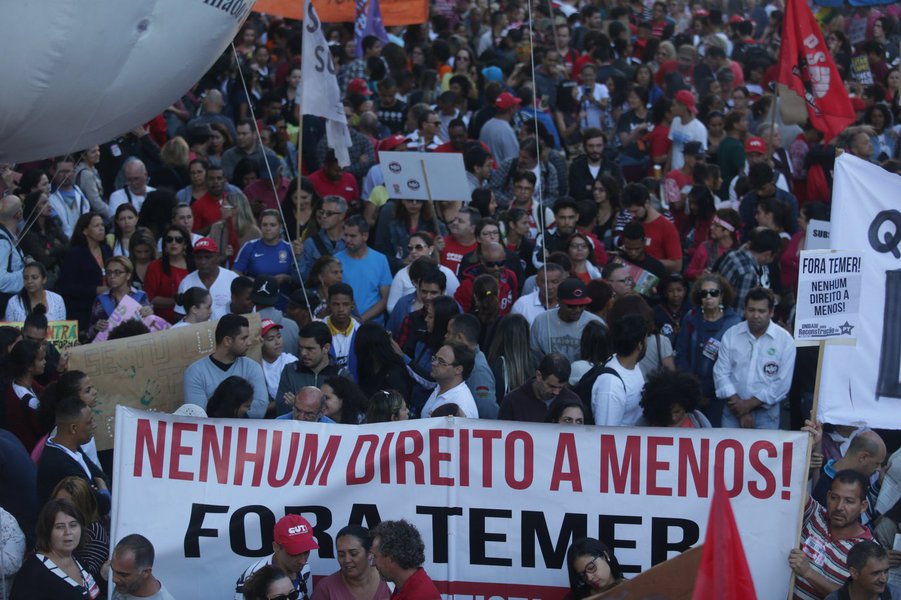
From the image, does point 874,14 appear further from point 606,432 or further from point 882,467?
point 606,432

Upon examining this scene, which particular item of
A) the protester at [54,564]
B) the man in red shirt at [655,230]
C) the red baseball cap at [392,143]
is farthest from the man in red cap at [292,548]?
the red baseball cap at [392,143]

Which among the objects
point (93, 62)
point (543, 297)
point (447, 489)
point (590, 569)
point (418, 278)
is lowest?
point (590, 569)

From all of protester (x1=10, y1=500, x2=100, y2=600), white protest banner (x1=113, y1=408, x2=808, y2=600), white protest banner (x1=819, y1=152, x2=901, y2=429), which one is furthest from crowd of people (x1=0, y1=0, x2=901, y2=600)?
white protest banner (x1=819, y1=152, x2=901, y2=429)

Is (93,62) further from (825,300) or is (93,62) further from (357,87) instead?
(357,87)

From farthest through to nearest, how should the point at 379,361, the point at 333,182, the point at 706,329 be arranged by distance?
1. the point at 333,182
2. the point at 706,329
3. the point at 379,361

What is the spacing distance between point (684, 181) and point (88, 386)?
7.43 metres

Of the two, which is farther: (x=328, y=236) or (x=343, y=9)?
(x=343, y=9)

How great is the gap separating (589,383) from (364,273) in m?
2.89

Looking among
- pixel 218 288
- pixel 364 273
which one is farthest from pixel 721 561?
pixel 364 273

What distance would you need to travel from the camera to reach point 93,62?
6.79m

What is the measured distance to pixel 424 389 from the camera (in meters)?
9.40

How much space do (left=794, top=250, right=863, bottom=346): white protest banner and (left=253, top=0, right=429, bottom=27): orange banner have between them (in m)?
7.75

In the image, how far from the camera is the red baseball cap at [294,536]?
6629mm

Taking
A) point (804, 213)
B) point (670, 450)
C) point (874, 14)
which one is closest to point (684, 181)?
point (804, 213)
